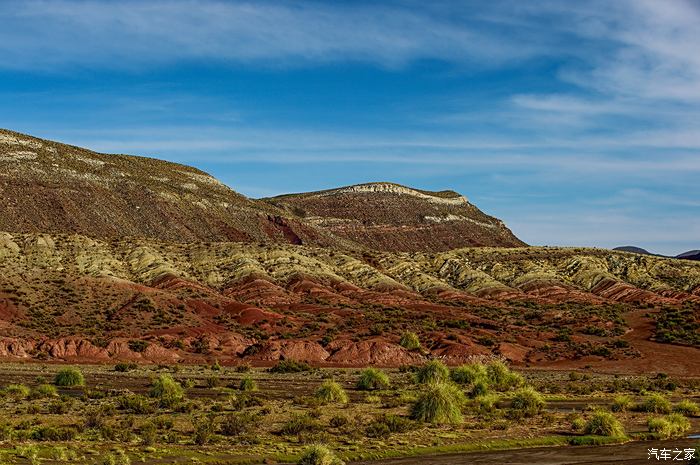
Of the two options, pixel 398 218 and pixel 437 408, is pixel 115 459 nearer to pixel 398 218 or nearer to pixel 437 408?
pixel 437 408

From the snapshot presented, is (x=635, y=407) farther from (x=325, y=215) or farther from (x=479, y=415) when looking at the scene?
(x=325, y=215)

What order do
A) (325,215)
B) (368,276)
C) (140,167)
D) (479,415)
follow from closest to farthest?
(479,415) → (368,276) → (140,167) → (325,215)

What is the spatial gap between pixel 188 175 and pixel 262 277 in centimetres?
7289

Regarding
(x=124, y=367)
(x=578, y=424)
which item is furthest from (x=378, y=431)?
(x=124, y=367)

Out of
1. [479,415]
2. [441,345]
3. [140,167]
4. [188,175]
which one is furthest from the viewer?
[188,175]

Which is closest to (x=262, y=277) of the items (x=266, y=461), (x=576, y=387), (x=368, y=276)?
(x=368, y=276)

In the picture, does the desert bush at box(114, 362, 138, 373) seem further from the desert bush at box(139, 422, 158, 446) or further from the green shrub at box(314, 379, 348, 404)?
the desert bush at box(139, 422, 158, 446)

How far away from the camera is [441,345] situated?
6531 centimetres

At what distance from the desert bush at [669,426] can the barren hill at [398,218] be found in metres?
125

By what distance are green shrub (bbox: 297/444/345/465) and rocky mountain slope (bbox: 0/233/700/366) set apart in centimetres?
3789

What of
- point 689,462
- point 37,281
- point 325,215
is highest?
point 325,215

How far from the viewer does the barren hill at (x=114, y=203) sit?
355ft

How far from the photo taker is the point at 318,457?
70.8ft

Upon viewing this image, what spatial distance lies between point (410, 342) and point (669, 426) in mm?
36112
